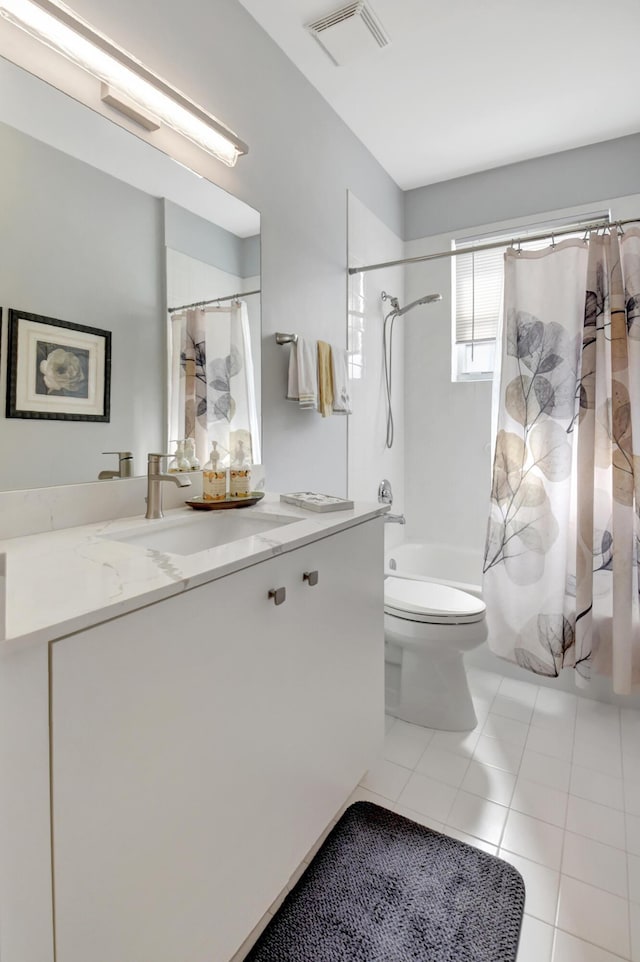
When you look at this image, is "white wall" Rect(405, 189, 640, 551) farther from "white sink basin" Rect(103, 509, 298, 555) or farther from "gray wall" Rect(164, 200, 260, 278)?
"white sink basin" Rect(103, 509, 298, 555)

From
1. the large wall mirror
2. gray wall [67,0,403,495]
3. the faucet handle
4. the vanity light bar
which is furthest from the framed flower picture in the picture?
gray wall [67,0,403,495]

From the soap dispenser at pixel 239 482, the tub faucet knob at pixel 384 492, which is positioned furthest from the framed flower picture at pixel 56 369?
the tub faucet knob at pixel 384 492

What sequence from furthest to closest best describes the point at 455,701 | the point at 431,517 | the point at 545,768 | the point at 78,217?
1. the point at 431,517
2. the point at 455,701
3. the point at 545,768
4. the point at 78,217

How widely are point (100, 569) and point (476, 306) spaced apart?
2664 millimetres

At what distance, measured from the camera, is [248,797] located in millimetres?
964

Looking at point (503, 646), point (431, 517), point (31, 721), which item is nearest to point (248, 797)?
point (31, 721)

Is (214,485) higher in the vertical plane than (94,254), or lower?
lower

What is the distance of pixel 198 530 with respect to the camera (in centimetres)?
133

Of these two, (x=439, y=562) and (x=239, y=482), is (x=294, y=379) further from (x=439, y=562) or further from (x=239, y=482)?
(x=439, y=562)

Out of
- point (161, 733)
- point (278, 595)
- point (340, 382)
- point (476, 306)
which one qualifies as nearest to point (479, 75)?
point (476, 306)

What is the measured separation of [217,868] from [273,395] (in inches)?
55.8

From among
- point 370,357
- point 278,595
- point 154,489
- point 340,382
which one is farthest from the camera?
point 370,357

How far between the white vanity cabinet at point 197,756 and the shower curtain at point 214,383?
1.96 feet

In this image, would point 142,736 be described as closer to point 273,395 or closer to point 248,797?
point 248,797
